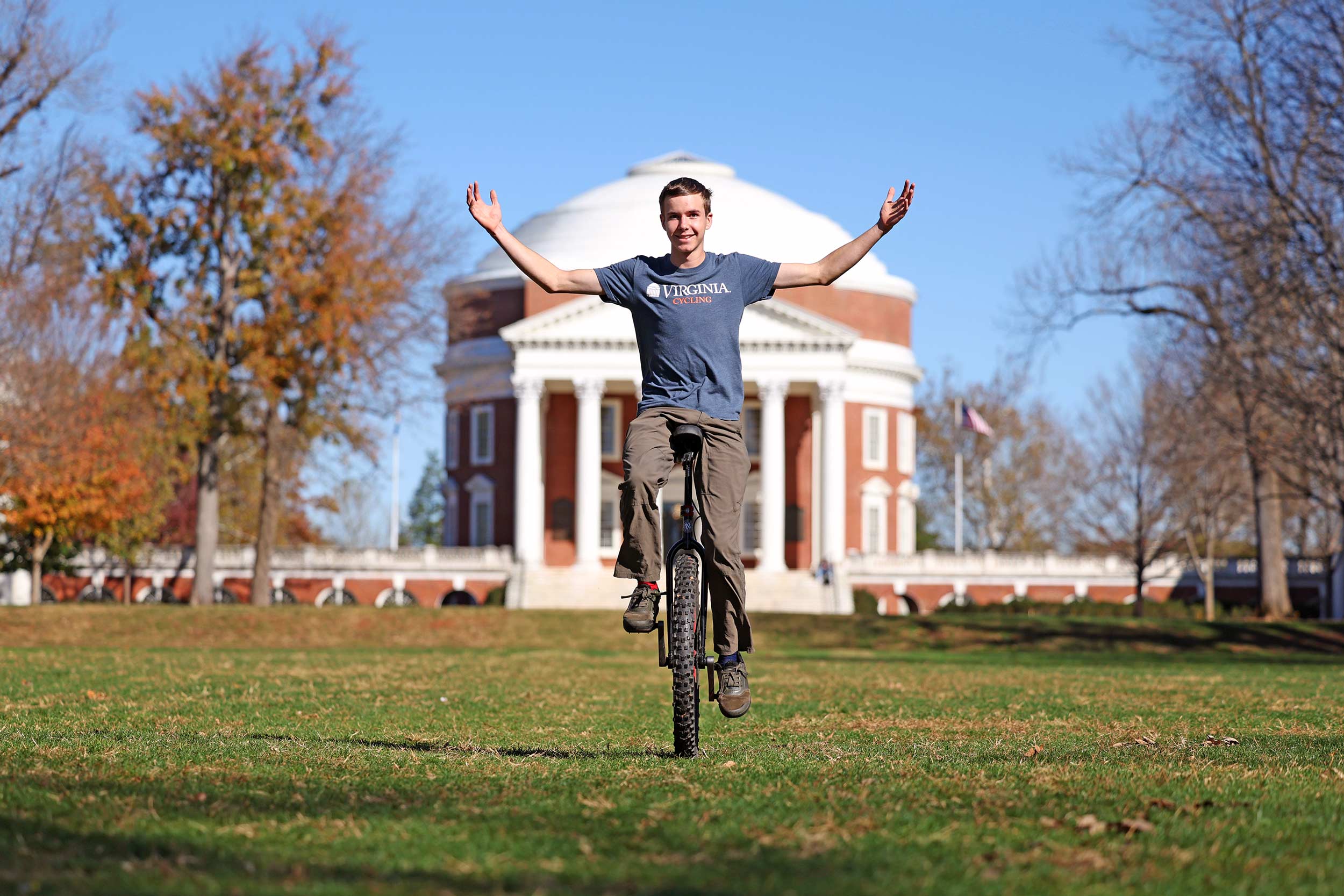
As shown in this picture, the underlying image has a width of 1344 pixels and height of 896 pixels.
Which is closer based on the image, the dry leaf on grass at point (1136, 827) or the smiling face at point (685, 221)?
the dry leaf on grass at point (1136, 827)

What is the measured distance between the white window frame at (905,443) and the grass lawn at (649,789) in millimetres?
59894

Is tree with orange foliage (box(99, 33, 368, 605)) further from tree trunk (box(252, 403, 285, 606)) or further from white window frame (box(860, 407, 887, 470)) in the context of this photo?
white window frame (box(860, 407, 887, 470))

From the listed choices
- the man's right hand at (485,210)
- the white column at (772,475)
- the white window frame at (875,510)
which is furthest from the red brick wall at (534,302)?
the man's right hand at (485,210)

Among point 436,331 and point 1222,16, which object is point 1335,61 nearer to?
point 1222,16

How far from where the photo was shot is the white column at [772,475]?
6303 cm

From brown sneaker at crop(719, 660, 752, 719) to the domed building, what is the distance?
44.2 meters

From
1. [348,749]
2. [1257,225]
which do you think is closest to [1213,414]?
[1257,225]

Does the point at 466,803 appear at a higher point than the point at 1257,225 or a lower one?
lower

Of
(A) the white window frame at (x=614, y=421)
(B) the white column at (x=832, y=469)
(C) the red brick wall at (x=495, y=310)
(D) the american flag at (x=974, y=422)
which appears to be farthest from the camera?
(C) the red brick wall at (x=495, y=310)

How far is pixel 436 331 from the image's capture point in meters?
48.0

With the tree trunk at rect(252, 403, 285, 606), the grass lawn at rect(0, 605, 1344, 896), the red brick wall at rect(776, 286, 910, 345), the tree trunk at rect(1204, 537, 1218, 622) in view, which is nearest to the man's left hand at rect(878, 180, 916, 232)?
the grass lawn at rect(0, 605, 1344, 896)

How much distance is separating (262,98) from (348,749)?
130 feet

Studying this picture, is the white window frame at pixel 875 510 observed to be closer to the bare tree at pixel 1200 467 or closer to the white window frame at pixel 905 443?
the white window frame at pixel 905 443

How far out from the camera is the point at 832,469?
64688 millimetres
